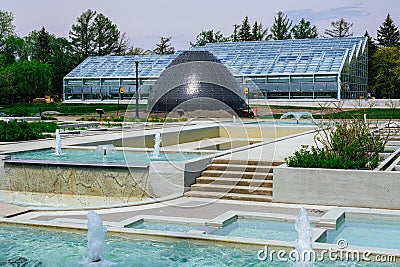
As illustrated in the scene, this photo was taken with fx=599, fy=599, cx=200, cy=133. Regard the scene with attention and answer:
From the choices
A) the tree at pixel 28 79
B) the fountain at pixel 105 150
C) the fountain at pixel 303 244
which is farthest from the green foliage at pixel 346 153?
the tree at pixel 28 79

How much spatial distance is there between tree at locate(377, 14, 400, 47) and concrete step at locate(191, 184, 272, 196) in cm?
6712

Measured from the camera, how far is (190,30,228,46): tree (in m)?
78.9

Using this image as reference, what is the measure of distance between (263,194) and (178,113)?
25.3m

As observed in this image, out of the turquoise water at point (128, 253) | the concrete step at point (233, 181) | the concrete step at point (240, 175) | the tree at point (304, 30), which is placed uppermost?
the tree at point (304, 30)

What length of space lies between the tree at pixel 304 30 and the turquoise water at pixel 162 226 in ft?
232

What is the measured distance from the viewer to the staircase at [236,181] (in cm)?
1127

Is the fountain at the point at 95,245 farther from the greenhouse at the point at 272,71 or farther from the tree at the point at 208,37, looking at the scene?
the tree at the point at 208,37

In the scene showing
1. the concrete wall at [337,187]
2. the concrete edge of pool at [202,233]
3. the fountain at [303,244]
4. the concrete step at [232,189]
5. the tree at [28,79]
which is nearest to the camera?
the fountain at [303,244]

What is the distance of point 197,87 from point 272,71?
12582mm

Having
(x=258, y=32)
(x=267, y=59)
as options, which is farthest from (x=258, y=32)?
(x=267, y=59)

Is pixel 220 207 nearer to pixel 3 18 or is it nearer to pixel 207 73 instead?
pixel 207 73

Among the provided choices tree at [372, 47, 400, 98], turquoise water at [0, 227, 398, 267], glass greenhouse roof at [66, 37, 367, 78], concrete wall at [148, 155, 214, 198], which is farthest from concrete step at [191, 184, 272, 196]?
tree at [372, 47, 400, 98]

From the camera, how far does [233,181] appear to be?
11742 mm

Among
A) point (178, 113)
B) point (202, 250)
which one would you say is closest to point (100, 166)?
point (202, 250)
